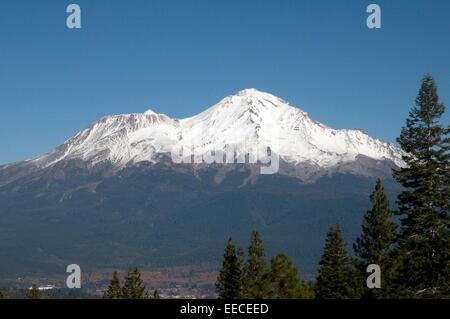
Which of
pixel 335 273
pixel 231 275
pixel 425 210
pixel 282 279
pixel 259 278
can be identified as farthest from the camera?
pixel 231 275

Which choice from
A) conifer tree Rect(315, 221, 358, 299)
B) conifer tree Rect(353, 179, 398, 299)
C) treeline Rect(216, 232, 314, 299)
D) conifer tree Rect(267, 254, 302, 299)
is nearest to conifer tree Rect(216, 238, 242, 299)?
treeline Rect(216, 232, 314, 299)

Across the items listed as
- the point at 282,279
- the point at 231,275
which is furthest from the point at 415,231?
the point at 231,275

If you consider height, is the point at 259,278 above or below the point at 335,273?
below

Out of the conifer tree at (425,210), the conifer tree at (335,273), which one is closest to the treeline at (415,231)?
the conifer tree at (425,210)

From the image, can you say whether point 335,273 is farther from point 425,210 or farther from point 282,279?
point 425,210

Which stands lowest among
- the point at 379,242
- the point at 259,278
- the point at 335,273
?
the point at 259,278

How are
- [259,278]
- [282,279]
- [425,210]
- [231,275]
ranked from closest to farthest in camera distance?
1. [425,210]
2. [282,279]
3. [259,278]
4. [231,275]

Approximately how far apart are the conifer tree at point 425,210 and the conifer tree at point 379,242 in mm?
2174

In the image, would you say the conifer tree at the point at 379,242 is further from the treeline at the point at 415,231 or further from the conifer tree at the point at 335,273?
the conifer tree at the point at 335,273

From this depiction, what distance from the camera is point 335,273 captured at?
230 feet

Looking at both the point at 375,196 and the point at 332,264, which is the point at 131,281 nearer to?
the point at 332,264

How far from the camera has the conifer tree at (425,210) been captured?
44719 mm

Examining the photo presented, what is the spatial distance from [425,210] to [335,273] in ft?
84.8
